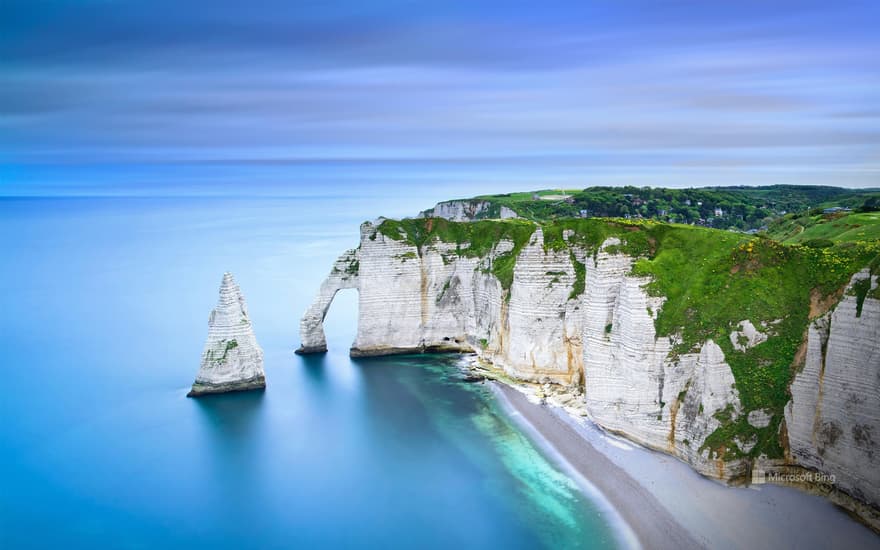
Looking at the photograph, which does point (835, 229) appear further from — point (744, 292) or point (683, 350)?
point (683, 350)

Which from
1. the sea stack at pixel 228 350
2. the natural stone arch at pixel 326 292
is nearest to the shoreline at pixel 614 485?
the sea stack at pixel 228 350

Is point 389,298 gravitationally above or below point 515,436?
above

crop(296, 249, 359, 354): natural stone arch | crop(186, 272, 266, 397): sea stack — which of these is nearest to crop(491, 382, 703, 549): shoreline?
crop(186, 272, 266, 397): sea stack

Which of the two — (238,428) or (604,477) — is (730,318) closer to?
(604,477)

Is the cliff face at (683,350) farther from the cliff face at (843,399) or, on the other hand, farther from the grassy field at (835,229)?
the grassy field at (835,229)

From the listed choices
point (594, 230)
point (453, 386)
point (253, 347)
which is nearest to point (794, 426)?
point (594, 230)

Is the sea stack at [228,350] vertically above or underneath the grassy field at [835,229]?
underneath

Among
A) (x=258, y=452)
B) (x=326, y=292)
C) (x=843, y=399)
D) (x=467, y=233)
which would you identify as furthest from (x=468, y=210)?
(x=843, y=399)
